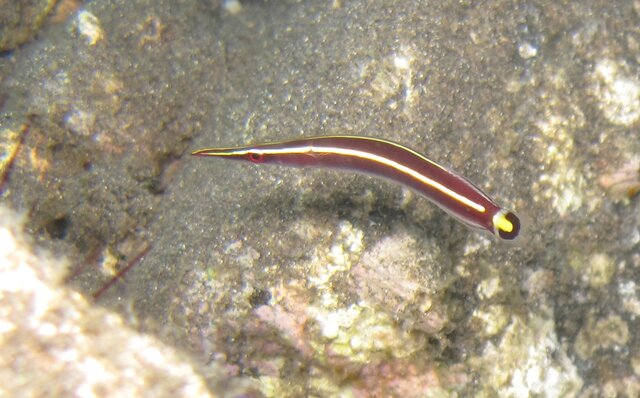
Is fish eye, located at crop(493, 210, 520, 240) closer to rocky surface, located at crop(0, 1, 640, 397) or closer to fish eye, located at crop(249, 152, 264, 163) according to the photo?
rocky surface, located at crop(0, 1, 640, 397)

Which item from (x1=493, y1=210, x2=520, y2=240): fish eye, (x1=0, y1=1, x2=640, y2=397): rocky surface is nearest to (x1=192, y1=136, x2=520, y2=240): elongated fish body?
(x1=493, y1=210, x2=520, y2=240): fish eye

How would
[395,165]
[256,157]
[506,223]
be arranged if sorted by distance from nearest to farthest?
1. [506,223]
2. [395,165]
3. [256,157]

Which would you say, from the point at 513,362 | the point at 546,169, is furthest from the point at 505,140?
the point at 513,362

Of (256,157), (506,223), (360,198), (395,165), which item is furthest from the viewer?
(360,198)

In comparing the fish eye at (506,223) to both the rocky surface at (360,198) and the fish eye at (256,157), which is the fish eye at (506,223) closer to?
the rocky surface at (360,198)

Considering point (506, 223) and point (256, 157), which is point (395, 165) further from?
point (256, 157)

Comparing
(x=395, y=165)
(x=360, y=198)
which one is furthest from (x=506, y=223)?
(x=360, y=198)

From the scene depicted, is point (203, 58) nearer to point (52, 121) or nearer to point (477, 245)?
point (52, 121)
